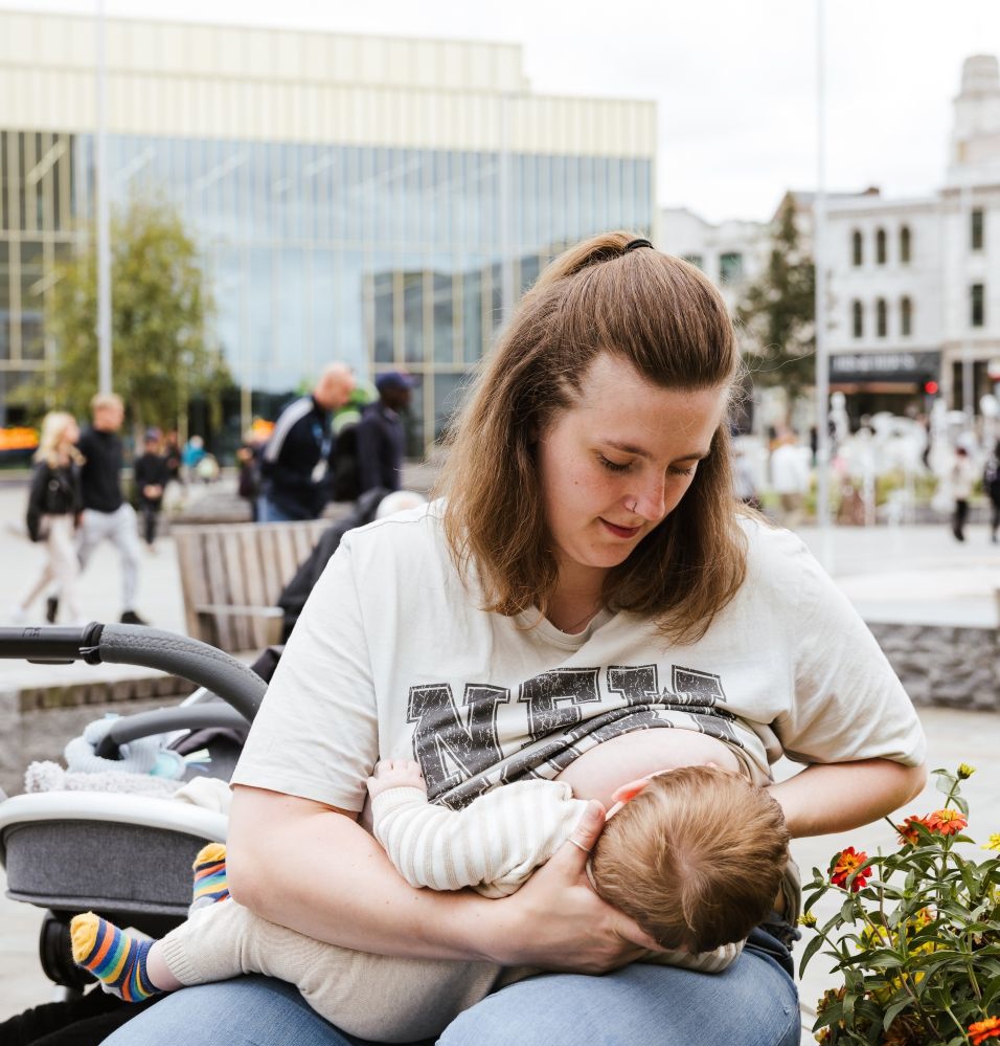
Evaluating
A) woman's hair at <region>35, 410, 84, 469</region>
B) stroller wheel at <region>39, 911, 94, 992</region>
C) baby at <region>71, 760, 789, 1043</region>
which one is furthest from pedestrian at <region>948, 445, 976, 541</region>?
baby at <region>71, 760, 789, 1043</region>

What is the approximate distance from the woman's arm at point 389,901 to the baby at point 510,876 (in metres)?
0.02

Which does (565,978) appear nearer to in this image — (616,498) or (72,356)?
(616,498)

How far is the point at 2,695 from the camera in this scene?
5.61 metres

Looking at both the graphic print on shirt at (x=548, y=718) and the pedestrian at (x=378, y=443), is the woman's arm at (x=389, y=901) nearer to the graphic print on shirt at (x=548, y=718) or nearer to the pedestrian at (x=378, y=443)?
the graphic print on shirt at (x=548, y=718)

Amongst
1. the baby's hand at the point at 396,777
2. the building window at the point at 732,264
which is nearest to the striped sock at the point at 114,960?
the baby's hand at the point at 396,777

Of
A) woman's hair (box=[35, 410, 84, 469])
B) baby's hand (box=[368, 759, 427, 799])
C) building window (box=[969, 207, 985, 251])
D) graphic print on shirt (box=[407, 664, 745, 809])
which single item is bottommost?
baby's hand (box=[368, 759, 427, 799])

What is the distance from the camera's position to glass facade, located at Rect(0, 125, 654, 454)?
49188 millimetres

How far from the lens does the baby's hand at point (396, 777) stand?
1816mm

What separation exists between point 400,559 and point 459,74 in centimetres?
5399

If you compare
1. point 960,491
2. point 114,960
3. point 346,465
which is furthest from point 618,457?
point 960,491

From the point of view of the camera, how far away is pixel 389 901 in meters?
1.72

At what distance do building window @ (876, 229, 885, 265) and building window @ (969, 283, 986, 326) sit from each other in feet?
13.9

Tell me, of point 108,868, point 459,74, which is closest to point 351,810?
point 108,868

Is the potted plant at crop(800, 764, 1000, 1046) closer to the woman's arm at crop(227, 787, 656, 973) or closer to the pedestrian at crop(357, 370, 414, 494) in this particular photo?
the woman's arm at crop(227, 787, 656, 973)
